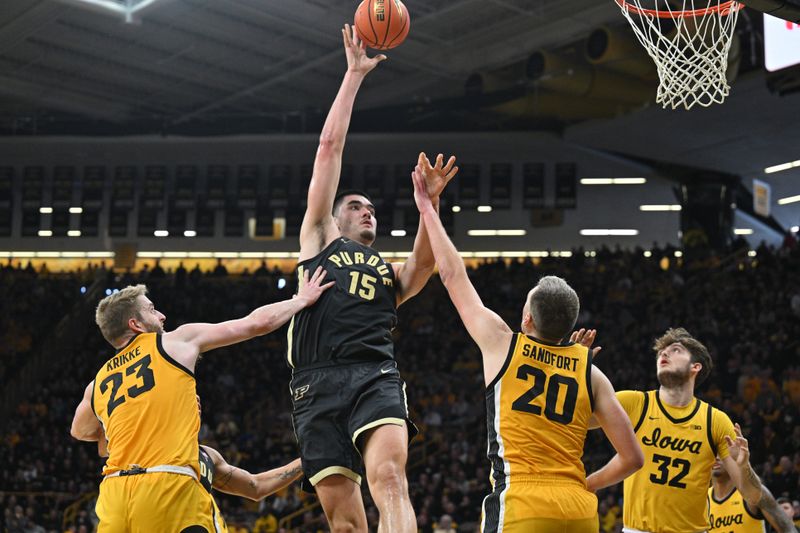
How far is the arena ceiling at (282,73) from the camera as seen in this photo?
909 inches

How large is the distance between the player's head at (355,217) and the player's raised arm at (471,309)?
69 cm

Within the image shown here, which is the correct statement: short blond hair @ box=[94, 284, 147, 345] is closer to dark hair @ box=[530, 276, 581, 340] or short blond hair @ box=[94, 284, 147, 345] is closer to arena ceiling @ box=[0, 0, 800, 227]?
dark hair @ box=[530, 276, 581, 340]

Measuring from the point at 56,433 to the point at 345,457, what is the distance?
2089 centimetres

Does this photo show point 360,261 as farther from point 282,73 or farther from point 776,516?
point 282,73

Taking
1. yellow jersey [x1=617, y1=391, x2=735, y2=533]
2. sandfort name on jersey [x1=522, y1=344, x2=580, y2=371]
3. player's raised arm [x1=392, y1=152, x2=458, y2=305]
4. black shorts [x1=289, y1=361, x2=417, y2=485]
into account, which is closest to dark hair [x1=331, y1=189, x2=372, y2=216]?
player's raised arm [x1=392, y1=152, x2=458, y2=305]

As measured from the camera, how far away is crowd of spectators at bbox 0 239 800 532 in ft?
63.3

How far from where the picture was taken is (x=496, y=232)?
32.1 meters

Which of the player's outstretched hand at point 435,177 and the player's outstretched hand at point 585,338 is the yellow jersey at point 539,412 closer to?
the player's outstretched hand at point 585,338

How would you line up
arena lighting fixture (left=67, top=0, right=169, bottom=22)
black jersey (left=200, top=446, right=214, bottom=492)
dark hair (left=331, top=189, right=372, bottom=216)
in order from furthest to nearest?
arena lighting fixture (left=67, top=0, right=169, bottom=22) → dark hair (left=331, top=189, right=372, bottom=216) → black jersey (left=200, top=446, right=214, bottom=492)

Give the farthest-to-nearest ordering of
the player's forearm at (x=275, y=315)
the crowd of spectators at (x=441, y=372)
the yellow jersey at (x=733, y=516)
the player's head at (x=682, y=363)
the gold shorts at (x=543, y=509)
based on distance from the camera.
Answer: the crowd of spectators at (x=441, y=372) < the yellow jersey at (x=733, y=516) < the player's head at (x=682, y=363) < the player's forearm at (x=275, y=315) < the gold shorts at (x=543, y=509)

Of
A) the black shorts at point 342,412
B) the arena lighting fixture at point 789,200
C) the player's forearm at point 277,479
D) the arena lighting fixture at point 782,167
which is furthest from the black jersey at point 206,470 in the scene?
the arena lighting fixture at point 789,200

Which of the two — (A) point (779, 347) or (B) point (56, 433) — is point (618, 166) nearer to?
(A) point (779, 347)

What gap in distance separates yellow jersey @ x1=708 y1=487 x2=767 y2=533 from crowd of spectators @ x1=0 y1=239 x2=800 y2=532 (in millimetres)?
7572

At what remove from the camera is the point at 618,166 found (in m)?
31.0
